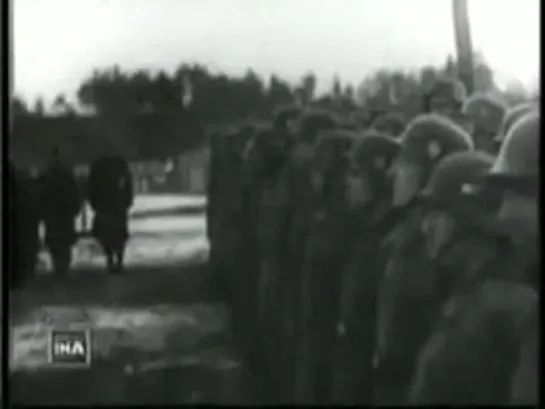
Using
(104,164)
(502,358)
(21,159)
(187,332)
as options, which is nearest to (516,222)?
(502,358)

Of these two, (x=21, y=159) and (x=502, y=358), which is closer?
(x=502, y=358)

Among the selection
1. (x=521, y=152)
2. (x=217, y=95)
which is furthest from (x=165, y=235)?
(x=521, y=152)

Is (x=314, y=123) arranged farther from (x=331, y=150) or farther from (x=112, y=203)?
(x=112, y=203)

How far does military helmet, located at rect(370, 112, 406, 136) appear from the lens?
129cm

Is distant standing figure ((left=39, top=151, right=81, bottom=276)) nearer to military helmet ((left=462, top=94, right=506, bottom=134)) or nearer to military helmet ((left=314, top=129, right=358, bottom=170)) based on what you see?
military helmet ((left=314, top=129, right=358, bottom=170))

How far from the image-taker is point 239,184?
1311 mm

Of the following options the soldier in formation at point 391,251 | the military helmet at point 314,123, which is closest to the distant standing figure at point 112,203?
the soldier in formation at point 391,251

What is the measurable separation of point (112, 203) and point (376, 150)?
430mm

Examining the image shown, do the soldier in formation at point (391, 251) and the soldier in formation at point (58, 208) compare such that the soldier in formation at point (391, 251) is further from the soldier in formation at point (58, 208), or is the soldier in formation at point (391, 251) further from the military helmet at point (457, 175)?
the soldier in formation at point (58, 208)

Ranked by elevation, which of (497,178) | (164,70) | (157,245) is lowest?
(157,245)

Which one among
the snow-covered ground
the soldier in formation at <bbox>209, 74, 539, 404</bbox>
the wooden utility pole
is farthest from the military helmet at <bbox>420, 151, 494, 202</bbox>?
the snow-covered ground

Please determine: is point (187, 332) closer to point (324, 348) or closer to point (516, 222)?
point (324, 348)

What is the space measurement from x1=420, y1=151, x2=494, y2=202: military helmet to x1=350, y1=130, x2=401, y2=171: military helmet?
0.07 metres

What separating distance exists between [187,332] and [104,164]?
300 millimetres
